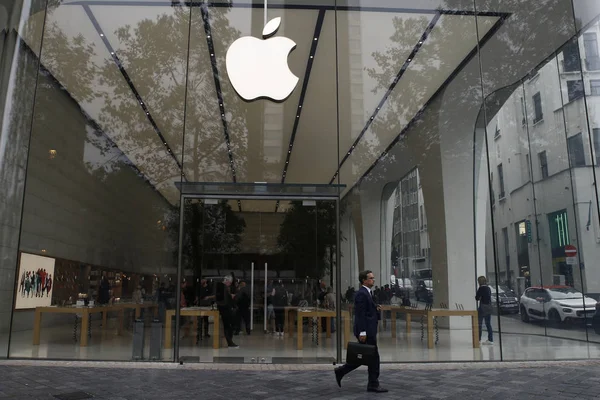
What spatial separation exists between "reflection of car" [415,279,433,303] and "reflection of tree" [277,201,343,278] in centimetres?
160

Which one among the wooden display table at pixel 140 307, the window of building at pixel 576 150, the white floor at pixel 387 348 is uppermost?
the window of building at pixel 576 150

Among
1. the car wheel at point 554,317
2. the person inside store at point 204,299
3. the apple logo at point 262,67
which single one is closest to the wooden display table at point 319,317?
the person inside store at point 204,299

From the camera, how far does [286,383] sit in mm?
6504

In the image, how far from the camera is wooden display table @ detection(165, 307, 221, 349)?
8.32 m

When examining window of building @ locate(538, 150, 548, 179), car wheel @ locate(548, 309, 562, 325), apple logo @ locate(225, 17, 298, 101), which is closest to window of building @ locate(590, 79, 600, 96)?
window of building @ locate(538, 150, 548, 179)

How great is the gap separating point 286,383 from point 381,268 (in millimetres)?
3118

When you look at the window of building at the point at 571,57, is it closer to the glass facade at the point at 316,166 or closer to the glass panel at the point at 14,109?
the glass facade at the point at 316,166

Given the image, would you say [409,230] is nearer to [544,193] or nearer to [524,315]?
[524,315]

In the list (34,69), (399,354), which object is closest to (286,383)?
(399,354)

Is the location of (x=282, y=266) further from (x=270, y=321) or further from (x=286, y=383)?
(x=286, y=383)

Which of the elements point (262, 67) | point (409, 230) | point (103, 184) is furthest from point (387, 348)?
point (103, 184)

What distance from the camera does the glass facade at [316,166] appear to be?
880cm

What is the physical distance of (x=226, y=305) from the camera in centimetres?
1006

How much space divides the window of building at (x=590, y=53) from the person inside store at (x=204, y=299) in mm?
8758
